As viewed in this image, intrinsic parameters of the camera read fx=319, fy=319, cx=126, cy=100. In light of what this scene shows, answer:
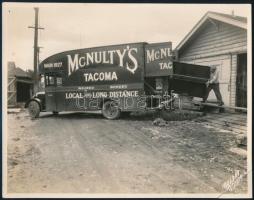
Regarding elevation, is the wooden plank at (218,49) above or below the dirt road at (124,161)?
above

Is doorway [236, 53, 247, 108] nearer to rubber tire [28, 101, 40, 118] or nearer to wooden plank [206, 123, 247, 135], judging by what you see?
wooden plank [206, 123, 247, 135]

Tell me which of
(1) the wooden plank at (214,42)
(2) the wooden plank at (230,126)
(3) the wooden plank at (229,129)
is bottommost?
(3) the wooden plank at (229,129)

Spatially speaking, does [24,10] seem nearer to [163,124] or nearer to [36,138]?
[36,138]

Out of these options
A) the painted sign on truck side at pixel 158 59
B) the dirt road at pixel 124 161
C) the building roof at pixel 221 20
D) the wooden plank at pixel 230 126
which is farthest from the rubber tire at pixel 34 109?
the building roof at pixel 221 20

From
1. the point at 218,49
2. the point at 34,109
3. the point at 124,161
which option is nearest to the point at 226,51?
the point at 218,49

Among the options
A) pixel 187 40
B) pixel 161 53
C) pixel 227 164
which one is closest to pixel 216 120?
pixel 161 53

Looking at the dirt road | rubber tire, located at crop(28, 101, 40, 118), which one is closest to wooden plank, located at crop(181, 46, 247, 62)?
the dirt road

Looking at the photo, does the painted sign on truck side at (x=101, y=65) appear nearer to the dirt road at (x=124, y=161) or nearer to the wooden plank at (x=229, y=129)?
the dirt road at (x=124, y=161)

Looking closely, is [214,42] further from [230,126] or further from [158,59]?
[230,126]
